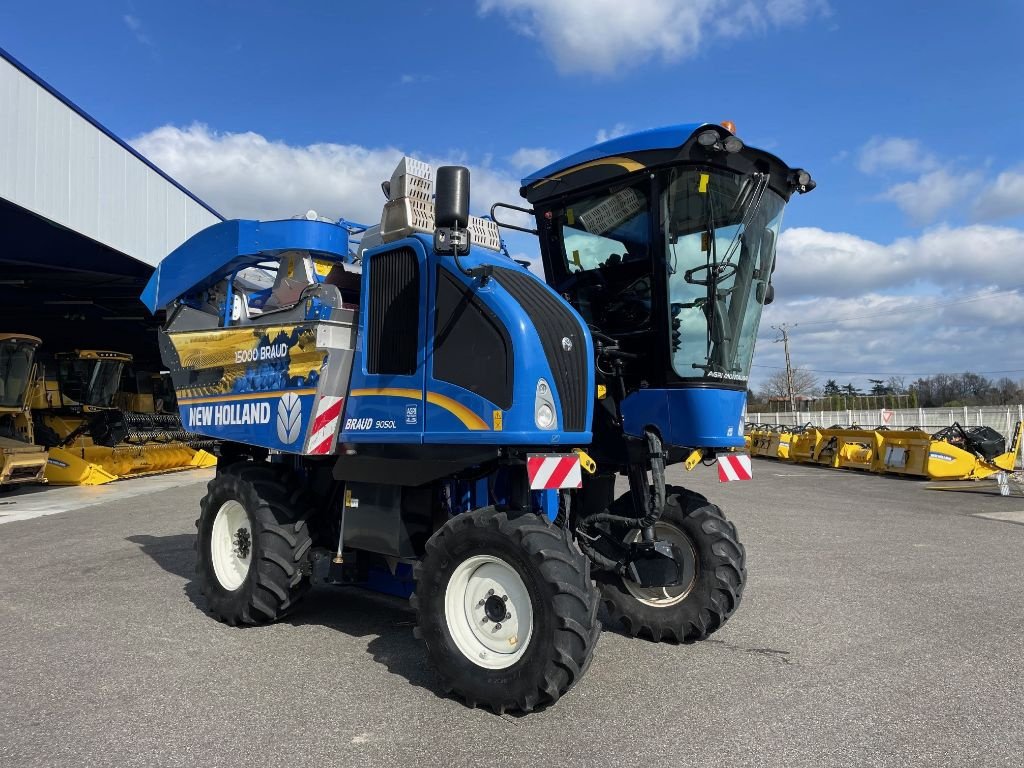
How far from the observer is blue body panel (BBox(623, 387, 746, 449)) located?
489 centimetres

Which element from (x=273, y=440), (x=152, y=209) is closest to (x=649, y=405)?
(x=273, y=440)

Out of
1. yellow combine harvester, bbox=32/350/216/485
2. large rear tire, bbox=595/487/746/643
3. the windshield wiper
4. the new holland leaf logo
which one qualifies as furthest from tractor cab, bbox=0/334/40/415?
the windshield wiper

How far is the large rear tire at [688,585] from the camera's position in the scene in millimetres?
5137

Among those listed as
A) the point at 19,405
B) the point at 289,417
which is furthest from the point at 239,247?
the point at 19,405

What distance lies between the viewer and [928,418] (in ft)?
111

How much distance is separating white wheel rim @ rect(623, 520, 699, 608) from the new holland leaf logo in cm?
246

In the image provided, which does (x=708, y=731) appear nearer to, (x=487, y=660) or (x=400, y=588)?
(x=487, y=660)

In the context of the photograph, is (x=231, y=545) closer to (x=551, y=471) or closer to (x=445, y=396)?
(x=445, y=396)

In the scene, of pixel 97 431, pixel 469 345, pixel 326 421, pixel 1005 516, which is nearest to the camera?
pixel 469 345

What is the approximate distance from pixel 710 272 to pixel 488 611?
8.56ft

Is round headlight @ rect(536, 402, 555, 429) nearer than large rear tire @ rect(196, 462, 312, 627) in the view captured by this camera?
Yes

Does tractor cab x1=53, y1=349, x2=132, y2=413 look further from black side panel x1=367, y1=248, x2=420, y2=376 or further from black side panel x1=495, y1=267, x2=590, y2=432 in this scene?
black side panel x1=495, y1=267, x2=590, y2=432

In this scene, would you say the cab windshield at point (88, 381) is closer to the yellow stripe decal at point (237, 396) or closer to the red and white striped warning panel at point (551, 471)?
the yellow stripe decal at point (237, 396)

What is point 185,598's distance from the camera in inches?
255
